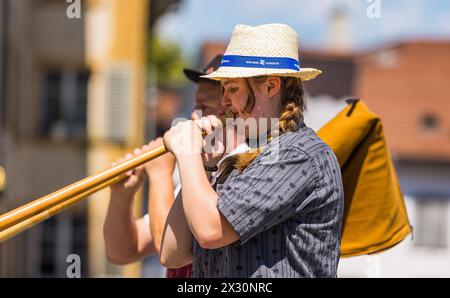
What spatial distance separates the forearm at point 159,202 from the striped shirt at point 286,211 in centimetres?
60

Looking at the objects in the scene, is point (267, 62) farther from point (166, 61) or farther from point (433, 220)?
point (166, 61)

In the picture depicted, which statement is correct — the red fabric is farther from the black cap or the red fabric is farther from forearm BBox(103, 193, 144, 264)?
the black cap

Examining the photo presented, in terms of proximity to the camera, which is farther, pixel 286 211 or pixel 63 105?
pixel 63 105

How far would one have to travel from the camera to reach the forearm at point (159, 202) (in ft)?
10.3

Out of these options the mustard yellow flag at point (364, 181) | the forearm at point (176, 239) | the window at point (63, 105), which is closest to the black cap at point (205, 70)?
the mustard yellow flag at point (364, 181)

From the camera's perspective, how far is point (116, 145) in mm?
16375

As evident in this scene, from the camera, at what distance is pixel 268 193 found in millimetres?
2469

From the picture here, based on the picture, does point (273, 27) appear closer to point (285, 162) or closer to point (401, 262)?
point (285, 162)

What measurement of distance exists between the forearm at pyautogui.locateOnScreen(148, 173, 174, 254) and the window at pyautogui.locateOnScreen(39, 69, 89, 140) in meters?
12.9

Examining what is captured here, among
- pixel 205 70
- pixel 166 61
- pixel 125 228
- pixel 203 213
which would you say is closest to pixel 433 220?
pixel 166 61

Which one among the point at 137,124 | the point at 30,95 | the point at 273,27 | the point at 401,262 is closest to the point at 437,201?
the point at 401,262

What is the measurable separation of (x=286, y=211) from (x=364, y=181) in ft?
3.06

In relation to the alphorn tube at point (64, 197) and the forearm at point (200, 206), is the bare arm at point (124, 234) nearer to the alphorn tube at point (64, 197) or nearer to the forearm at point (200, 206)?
the alphorn tube at point (64, 197)
